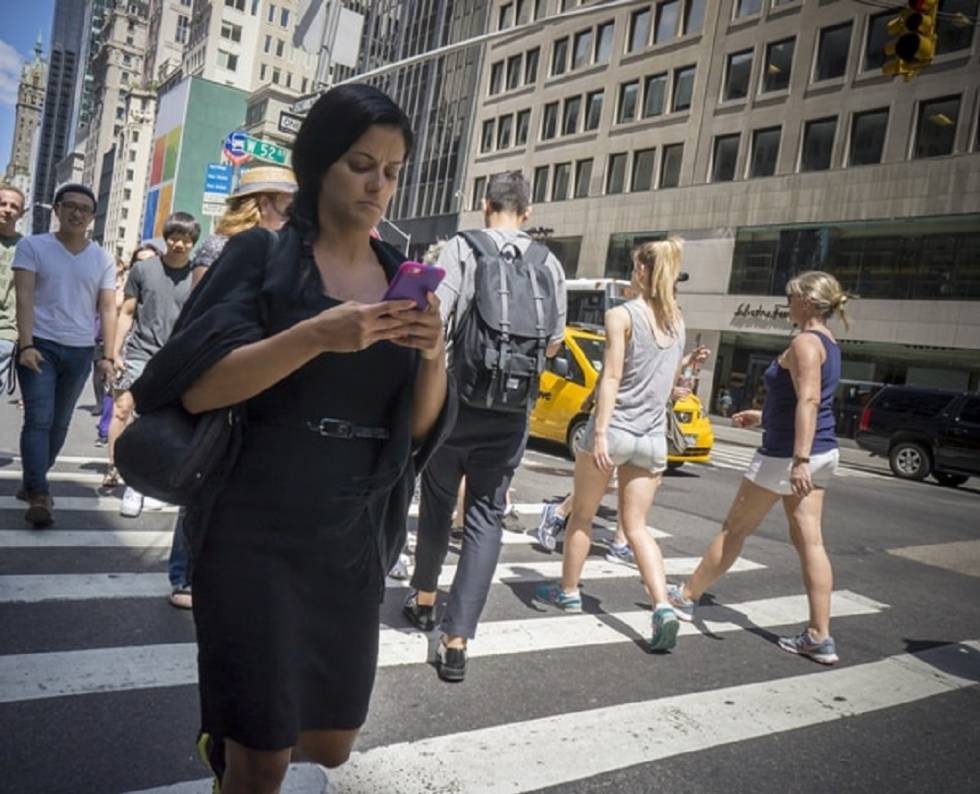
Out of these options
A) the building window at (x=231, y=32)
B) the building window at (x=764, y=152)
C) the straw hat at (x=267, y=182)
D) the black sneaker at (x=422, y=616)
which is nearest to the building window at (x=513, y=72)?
the building window at (x=764, y=152)

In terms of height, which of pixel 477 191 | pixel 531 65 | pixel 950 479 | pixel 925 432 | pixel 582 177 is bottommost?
pixel 950 479

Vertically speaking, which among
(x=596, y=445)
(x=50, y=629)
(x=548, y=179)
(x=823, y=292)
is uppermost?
(x=548, y=179)

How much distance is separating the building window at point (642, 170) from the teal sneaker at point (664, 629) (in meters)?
32.9

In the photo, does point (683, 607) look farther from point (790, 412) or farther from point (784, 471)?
point (790, 412)

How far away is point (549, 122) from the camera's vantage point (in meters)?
40.8

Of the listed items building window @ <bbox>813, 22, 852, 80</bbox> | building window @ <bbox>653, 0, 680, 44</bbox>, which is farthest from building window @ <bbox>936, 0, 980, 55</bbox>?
building window @ <bbox>653, 0, 680, 44</bbox>

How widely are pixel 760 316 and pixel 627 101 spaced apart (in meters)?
12.7

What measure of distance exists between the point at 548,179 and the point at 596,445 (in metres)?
37.7

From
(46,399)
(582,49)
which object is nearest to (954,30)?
(582,49)

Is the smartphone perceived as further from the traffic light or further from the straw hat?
the traffic light

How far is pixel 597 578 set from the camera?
5.54 m

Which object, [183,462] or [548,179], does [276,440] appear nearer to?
[183,462]

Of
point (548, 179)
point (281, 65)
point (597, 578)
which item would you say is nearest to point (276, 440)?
point (597, 578)

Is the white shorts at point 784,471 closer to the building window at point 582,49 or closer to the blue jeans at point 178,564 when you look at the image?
the blue jeans at point 178,564
